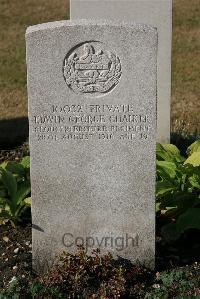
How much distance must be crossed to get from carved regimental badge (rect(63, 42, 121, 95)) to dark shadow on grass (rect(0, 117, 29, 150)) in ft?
12.8

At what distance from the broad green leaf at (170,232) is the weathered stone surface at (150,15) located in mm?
2259

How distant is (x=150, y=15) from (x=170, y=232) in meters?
2.75

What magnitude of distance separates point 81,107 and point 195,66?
333 inches

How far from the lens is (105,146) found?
4570 mm

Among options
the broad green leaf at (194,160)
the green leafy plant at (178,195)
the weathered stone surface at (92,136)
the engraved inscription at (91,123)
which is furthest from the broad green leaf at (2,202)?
the broad green leaf at (194,160)

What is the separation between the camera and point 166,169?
5.65m

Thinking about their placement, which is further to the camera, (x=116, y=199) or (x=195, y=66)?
(x=195, y=66)

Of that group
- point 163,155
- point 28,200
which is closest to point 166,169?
point 163,155

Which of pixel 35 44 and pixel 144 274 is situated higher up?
pixel 35 44

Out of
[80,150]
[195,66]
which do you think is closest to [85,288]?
[80,150]

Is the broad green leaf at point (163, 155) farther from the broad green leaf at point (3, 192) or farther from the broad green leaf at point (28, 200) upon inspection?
the broad green leaf at point (3, 192)

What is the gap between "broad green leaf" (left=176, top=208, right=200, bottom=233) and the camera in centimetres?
500

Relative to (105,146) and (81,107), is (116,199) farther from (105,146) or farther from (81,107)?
(81,107)

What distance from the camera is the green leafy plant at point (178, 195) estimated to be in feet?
16.5
